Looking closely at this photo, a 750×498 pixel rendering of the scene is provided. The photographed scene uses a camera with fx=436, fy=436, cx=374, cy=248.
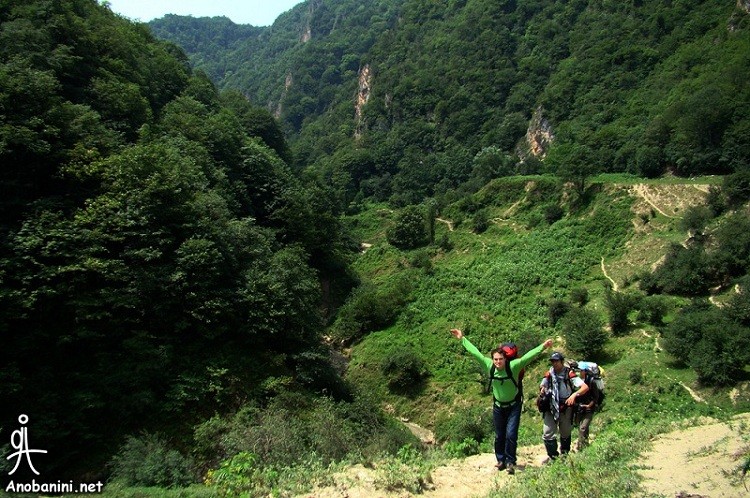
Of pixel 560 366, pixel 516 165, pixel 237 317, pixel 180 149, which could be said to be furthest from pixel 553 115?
pixel 560 366

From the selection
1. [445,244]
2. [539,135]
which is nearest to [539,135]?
[539,135]

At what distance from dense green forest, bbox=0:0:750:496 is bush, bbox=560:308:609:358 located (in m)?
0.12

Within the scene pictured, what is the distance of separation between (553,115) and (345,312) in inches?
2094

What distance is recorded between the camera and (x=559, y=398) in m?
6.66

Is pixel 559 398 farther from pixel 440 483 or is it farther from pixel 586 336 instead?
pixel 586 336

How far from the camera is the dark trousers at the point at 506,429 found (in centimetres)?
627

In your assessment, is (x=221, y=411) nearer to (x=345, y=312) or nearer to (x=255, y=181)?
(x=345, y=312)

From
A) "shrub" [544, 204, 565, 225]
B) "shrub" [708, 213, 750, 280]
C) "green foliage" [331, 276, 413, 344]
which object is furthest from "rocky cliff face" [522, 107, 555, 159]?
"shrub" [708, 213, 750, 280]

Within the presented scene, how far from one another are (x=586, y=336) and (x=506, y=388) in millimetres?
17051

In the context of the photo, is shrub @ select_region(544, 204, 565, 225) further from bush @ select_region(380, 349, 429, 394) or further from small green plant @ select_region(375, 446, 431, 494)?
small green plant @ select_region(375, 446, 431, 494)

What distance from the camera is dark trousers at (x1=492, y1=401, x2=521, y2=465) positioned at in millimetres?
6273

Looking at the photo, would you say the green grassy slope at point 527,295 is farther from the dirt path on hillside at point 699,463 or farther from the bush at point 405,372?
the dirt path on hillside at point 699,463

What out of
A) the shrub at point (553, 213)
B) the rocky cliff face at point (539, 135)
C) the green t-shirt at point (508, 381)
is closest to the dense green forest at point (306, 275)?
the shrub at point (553, 213)

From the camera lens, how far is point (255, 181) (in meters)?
33.4
